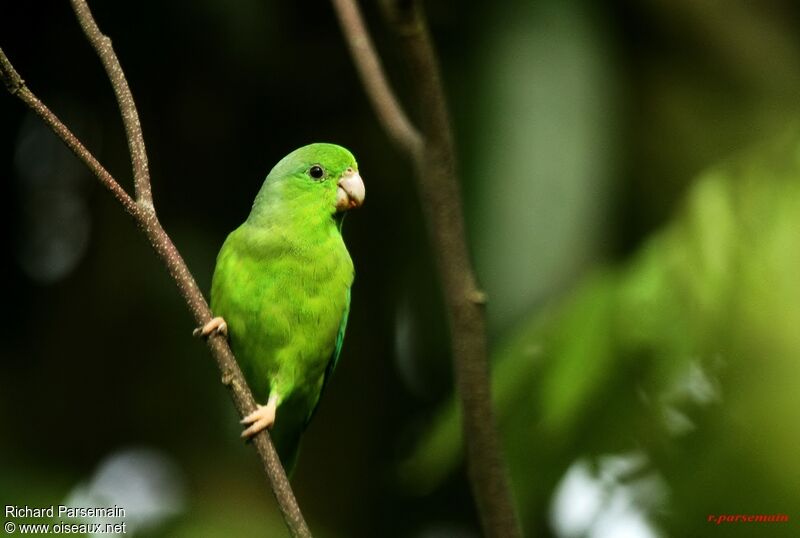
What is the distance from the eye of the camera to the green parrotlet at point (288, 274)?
2.43m

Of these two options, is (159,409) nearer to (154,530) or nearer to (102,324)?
(102,324)

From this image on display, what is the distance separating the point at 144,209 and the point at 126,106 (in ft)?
0.60

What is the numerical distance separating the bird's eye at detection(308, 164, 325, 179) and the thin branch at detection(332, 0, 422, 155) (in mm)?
397

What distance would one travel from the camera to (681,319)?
9.47 feet

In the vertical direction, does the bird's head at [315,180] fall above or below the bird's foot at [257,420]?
above

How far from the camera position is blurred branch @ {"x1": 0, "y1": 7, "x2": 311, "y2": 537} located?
5.61ft

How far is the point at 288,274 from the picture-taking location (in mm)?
2494

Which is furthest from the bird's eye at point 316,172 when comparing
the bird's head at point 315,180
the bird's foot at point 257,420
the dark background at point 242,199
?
the dark background at point 242,199

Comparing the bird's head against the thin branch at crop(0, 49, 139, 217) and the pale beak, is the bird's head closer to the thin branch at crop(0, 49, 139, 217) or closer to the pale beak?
the pale beak

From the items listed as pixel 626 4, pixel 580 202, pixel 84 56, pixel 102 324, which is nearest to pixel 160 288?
pixel 102 324

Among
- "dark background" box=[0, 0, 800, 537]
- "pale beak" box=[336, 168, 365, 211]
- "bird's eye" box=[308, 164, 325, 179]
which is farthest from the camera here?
"dark background" box=[0, 0, 800, 537]

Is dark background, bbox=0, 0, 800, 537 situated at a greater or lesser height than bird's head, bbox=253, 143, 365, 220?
lesser

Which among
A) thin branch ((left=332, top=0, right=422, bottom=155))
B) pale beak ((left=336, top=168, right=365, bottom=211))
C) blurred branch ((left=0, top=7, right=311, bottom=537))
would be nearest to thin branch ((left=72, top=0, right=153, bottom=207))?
blurred branch ((left=0, top=7, right=311, bottom=537))

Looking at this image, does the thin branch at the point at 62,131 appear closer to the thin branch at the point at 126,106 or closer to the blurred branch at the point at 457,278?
the thin branch at the point at 126,106
